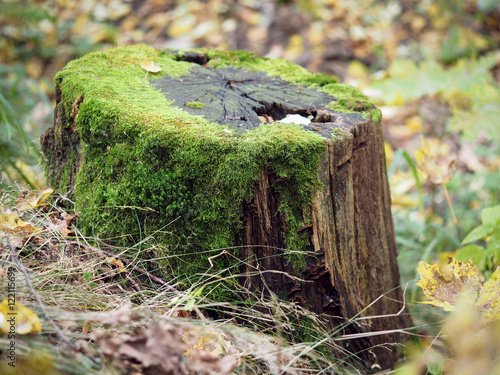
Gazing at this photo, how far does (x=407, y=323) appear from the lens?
2.24m

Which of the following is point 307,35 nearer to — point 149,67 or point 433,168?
point 433,168

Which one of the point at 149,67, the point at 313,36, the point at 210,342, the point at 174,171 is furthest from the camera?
the point at 313,36

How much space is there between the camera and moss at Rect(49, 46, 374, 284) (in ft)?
5.04

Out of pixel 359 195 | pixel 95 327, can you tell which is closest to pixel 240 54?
pixel 359 195

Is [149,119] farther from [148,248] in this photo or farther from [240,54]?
[240,54]

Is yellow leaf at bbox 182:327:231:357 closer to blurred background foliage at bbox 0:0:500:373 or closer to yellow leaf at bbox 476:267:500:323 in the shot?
yellow leaf at bbox 476:267:500:323

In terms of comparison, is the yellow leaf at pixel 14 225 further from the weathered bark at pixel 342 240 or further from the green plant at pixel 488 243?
the green plant at pixel 488 243

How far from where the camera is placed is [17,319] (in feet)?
3.50

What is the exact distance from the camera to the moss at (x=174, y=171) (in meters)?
1.54

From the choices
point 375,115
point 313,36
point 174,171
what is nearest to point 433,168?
point 375,115

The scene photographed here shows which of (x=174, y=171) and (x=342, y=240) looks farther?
(x=342, y=240)

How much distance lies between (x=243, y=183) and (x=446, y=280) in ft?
2.91

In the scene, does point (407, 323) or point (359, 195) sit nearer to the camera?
point (359, 195)

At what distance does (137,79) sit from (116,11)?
4.57 m
